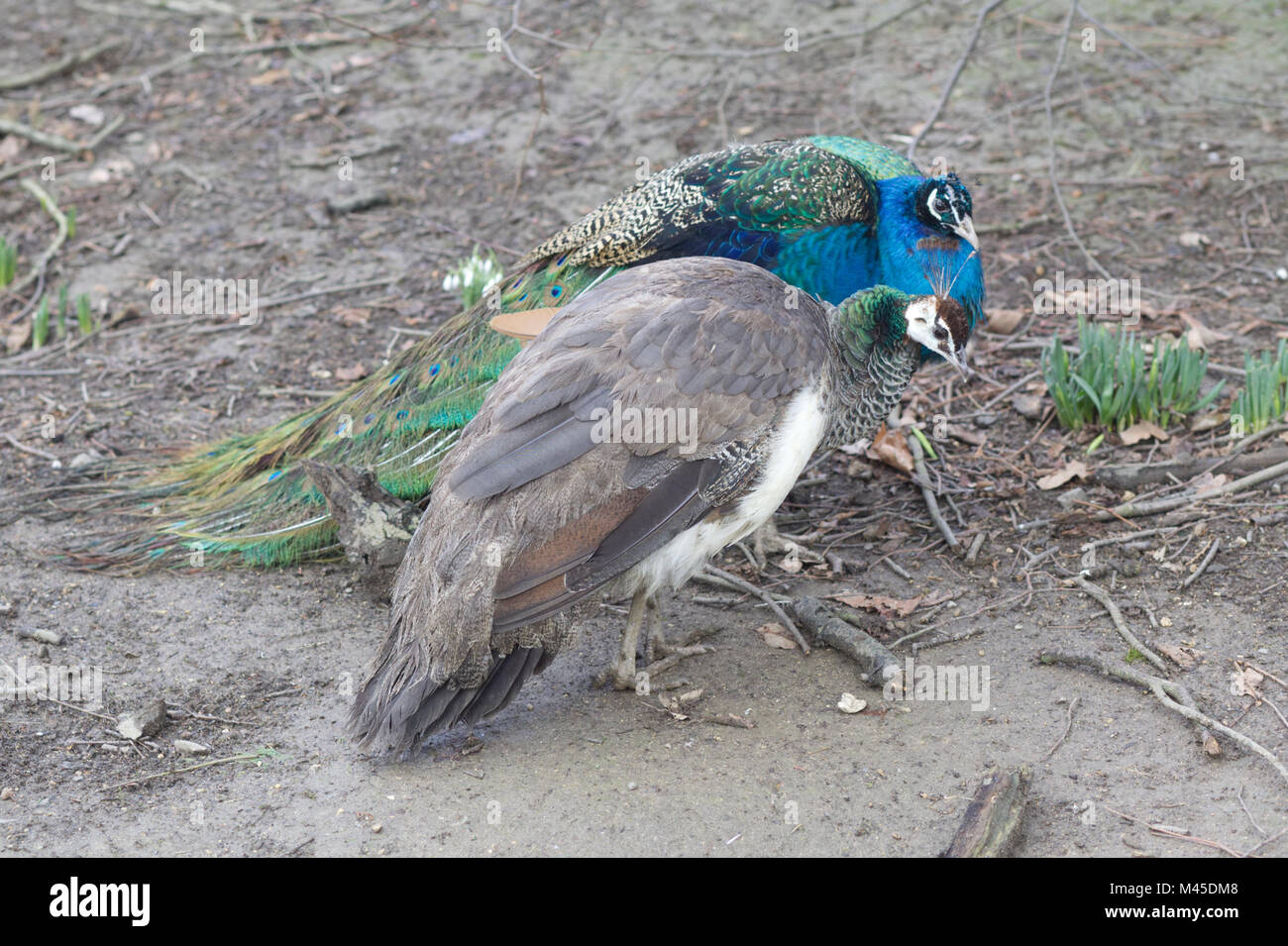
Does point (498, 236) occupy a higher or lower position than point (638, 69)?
lower

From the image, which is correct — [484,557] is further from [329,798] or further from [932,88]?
[932,88]

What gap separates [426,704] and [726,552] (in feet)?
6.26

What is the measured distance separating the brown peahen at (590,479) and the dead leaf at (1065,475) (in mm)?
1610

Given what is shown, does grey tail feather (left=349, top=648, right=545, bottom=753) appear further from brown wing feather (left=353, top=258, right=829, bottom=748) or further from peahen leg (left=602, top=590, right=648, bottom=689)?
peahen leg (left=602, top=590, right=648, bottom=689)

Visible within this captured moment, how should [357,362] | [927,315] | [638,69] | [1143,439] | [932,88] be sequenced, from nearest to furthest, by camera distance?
[927,315], [1143,439], [357,362], [932,88], [638,69]

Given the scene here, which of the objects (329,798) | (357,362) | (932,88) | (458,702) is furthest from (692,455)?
(932,88)

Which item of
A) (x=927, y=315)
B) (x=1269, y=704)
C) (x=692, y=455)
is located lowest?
(x=1269, y=704)

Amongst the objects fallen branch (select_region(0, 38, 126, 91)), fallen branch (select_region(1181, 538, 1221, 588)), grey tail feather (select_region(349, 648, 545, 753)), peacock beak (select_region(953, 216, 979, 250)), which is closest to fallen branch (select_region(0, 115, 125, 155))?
fallen branch (select_region(0, 38, 126, 91))

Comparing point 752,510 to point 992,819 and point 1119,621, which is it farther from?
point 1119,621

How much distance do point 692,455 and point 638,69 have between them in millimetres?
5752

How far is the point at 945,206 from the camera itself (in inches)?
195

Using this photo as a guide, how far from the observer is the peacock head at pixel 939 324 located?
4.41m

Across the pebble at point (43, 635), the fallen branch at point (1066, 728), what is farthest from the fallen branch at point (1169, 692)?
the pebble at point (43, 635)

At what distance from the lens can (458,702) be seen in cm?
396
